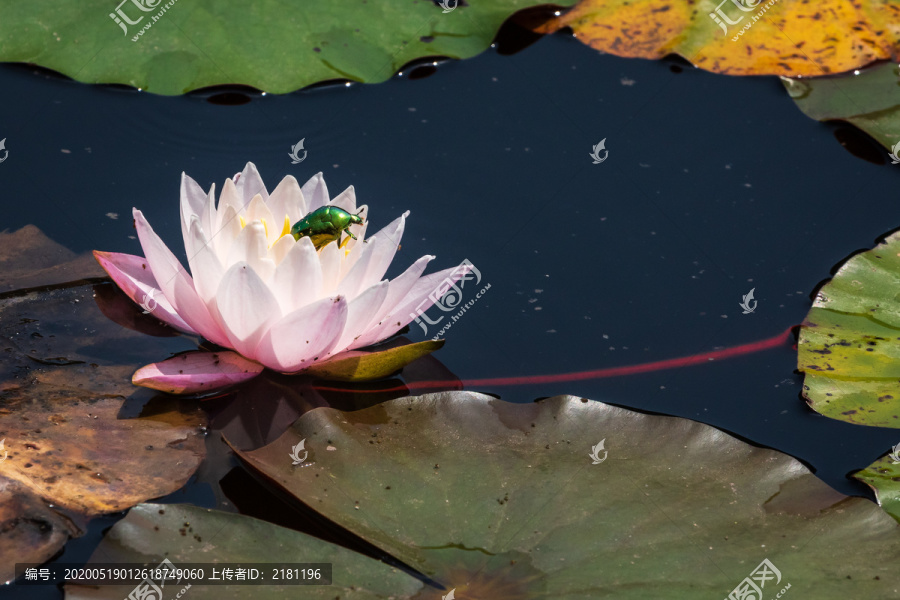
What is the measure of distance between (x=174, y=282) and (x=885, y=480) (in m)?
2.35

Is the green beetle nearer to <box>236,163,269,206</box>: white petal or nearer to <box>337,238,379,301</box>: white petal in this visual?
<box>337,238,379,301</box>: white petal

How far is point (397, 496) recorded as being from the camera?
221cm

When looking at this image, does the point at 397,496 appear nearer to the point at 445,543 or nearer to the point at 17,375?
the point at 445,543

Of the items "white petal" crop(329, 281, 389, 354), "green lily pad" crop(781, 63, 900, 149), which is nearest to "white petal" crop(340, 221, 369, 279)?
"white petal" crop(329, 281, 389, 354)

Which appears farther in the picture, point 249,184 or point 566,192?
point 566,192

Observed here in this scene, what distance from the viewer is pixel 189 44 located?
3607 mm

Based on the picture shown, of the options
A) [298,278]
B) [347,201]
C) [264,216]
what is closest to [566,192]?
[347,201]

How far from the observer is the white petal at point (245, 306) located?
230 cm

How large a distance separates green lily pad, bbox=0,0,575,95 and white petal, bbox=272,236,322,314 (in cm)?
158

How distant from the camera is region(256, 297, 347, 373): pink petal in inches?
92.0

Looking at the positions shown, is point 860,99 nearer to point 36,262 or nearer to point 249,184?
point 249,184

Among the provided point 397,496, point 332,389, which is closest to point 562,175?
point 332,389

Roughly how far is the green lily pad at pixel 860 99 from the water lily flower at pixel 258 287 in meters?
2.53

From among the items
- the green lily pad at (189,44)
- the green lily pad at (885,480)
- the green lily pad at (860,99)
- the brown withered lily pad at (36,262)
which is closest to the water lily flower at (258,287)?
the brown withered lily pad at (36,262)
